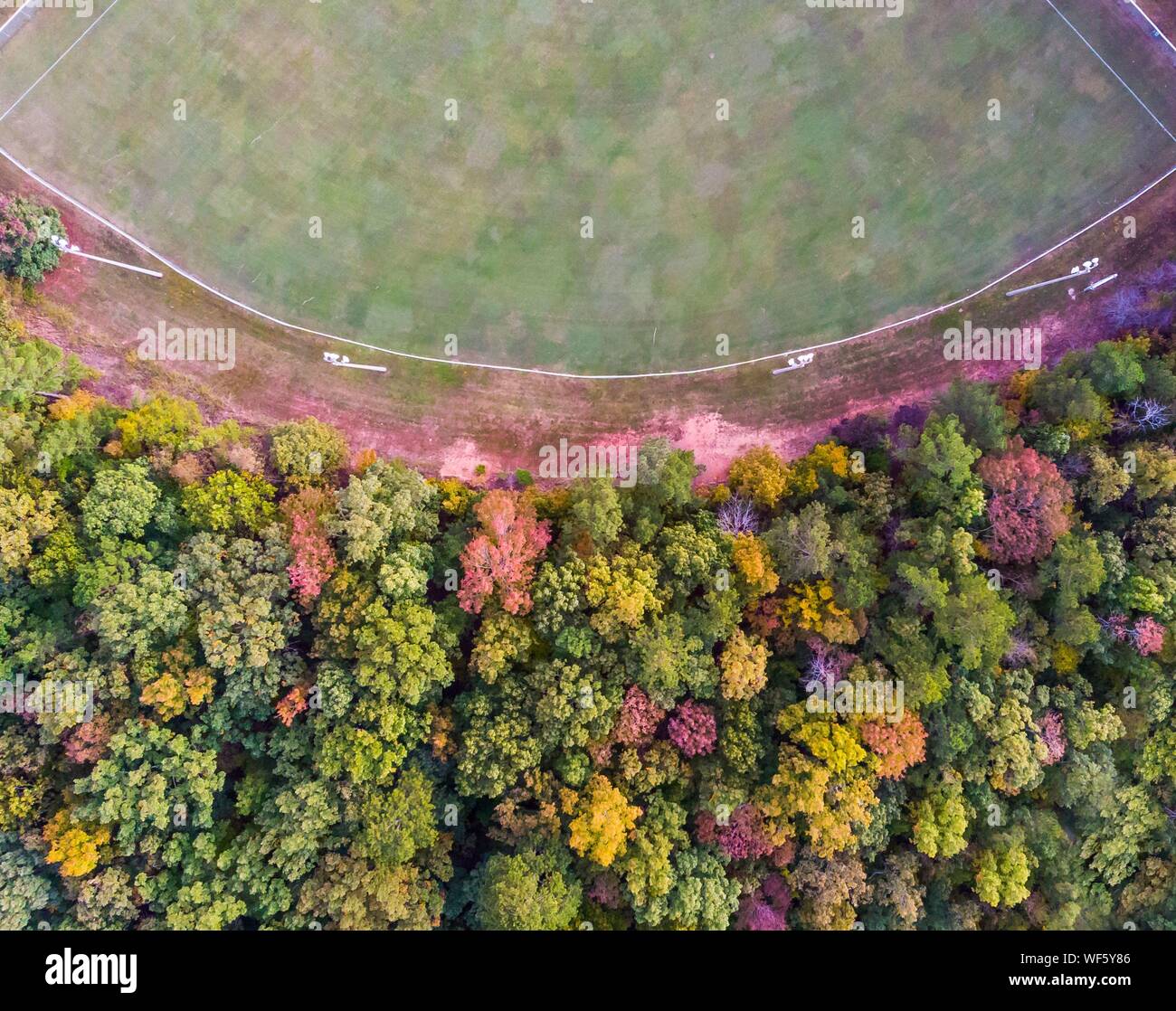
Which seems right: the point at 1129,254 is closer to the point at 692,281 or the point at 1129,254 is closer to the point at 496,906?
the point at 692,281

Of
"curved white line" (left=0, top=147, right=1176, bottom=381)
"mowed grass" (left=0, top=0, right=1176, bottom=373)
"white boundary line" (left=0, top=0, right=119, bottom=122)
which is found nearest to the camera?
"white boundary line" (left=0, top=0, right=119, bottom=122)

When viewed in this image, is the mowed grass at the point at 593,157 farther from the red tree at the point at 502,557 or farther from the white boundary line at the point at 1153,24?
the red tree at the point at 502,557

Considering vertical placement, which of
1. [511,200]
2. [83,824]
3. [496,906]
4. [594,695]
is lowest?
[496,906]

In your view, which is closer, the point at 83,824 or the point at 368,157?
the point at 83,824

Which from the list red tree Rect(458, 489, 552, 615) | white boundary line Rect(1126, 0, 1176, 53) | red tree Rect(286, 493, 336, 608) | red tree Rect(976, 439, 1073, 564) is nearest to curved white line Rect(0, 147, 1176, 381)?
white boundary line Rect(1126, 0, 1176, 53)

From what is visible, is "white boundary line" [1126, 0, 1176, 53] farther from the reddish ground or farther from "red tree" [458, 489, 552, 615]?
"red tree" [458, 489, 552, 615]

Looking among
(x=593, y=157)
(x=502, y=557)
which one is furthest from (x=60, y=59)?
(x=502, y=557)

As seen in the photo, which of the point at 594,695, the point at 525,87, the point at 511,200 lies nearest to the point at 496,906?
the point at 594,695

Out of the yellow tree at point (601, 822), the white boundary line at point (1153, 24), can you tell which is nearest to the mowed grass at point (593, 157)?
the white boundary line at point (1153, 24)
